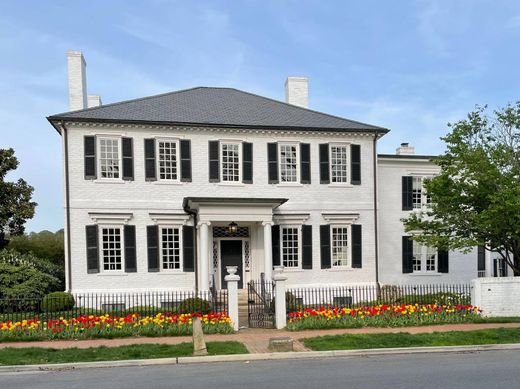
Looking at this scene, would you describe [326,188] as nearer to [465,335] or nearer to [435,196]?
[435,196]

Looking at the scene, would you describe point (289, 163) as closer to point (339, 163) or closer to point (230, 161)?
point (339, 163)

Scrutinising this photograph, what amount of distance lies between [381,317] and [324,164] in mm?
8771

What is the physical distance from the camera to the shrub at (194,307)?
16.8 metres

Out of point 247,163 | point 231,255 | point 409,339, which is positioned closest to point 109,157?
point 247,163

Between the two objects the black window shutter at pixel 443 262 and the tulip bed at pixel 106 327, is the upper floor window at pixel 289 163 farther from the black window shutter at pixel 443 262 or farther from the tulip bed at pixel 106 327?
the tulip bed at pixel 106 327

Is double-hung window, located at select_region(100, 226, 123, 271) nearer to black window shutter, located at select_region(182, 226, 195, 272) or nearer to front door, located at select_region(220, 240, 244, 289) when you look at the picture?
black window shutter, located at select_region(182, 226, 195, 272)

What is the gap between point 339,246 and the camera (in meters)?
22.5

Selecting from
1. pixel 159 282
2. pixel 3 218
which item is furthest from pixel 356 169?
pixel 3 218

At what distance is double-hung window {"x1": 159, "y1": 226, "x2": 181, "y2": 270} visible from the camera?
68.4 feet

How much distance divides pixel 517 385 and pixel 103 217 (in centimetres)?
Result: 1620

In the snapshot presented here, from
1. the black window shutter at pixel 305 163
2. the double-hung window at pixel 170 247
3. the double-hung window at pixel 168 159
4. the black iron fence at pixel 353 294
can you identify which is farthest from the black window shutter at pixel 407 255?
the double-hung window at pixel 168 159

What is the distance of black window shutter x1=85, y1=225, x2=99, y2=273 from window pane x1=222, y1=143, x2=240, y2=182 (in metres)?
5.83

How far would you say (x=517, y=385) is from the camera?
27.6ft

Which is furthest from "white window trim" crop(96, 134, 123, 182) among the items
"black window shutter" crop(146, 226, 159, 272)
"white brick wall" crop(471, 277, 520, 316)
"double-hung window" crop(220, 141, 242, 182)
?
"white brick wall" crop(471, 277, 520, 316)
